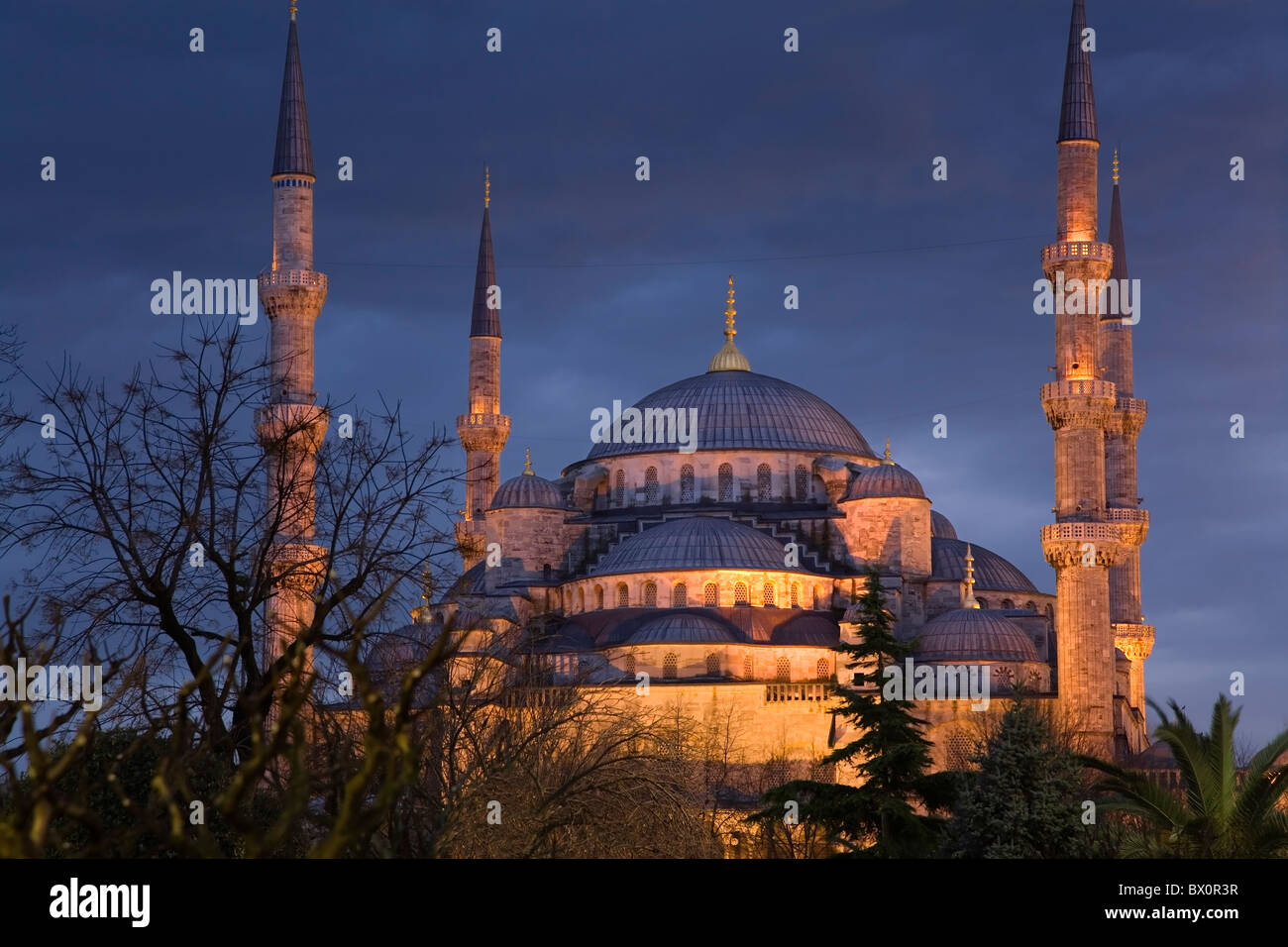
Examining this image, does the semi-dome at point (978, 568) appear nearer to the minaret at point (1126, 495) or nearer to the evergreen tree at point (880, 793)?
the minaret at point (1126, 495)

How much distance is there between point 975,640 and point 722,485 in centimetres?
1446

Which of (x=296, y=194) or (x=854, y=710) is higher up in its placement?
(x=296, y=194)

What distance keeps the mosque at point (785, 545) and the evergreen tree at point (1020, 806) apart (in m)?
20.4

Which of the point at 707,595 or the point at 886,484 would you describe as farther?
the point at 886,484

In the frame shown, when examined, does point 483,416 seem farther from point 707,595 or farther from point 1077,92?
point 1077,92

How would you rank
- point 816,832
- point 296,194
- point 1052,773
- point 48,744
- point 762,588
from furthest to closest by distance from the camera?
point 762,588
point 296,194
point 816,832
point 1052,773
point 48,744

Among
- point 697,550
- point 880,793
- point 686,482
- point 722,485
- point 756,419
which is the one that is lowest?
point 880,793

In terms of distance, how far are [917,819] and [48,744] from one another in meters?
13.9

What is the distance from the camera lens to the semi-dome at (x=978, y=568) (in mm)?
61688

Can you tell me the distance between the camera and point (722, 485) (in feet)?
218

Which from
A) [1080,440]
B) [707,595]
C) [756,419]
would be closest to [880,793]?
[1080,440]
